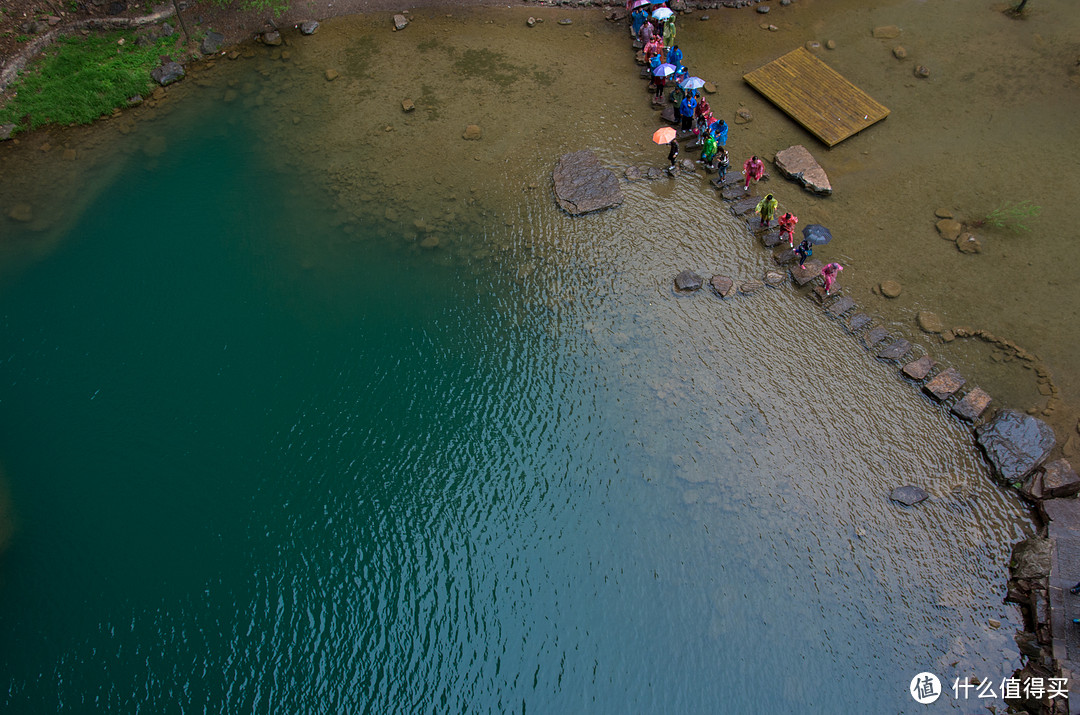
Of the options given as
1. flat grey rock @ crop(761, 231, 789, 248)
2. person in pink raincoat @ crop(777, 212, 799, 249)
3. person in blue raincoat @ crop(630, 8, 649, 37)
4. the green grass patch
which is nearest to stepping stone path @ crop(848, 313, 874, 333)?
person in pink raincoat @ crop(777, 212, 799, 249)

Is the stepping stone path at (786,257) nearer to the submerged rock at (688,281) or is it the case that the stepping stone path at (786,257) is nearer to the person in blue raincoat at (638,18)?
the submerged rock at (688,281)

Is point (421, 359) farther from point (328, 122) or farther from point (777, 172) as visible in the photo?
point (777, 172)

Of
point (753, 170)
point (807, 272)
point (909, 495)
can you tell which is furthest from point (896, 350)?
point (753, 170)

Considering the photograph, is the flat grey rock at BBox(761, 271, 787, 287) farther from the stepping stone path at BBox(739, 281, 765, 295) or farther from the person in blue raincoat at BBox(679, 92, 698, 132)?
the person in blue raincoat at BBox(679, 92, 698, 132)

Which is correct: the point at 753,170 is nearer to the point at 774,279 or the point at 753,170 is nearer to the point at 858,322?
the point at 774,279

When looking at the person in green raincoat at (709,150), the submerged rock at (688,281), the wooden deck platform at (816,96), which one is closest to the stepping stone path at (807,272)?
the submerged rock at (688,281)
